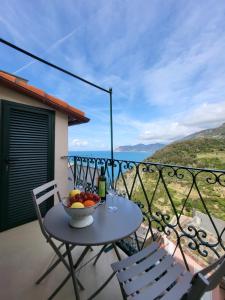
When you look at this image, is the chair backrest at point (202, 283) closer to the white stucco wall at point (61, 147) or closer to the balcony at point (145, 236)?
the balcony at point (145, 236)

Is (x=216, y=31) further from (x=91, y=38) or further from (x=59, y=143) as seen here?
(x=59, y=143)

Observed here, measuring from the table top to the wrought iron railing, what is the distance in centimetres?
54

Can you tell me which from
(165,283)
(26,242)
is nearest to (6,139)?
(26,242)

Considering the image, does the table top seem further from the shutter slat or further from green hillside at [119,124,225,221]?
the shutter slat

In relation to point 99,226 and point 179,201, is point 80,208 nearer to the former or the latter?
point 99,226

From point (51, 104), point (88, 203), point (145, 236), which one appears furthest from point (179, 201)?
point (51, 104)

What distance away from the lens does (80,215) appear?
1.12 m

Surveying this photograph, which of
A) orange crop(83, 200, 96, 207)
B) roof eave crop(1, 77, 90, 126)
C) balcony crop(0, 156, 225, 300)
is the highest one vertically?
roof eave crop(1, 77, 90, 126)

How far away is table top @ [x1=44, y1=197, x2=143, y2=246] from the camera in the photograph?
104cm

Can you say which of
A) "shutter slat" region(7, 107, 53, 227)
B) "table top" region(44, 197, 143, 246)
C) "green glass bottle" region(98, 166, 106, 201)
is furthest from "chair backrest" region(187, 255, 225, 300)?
"shutter slat" region(7, 107, 53, 227)

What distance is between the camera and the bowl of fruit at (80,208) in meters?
1.10

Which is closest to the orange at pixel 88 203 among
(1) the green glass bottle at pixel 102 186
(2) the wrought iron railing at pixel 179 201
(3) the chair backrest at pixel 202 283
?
(1) the green glass bottle at pixel 102 186

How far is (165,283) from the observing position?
3.49 feet

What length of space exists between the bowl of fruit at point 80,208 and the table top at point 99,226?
0.04 metres
